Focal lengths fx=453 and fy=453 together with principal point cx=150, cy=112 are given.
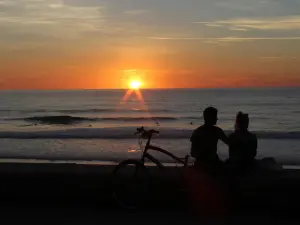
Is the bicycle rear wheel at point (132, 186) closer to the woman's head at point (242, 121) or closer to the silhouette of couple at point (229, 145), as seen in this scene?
the silhouette of couple at point (229, 145)

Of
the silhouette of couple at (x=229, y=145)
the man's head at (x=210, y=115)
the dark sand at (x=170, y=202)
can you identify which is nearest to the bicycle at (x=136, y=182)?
the dark sand at (x=170, y=202)

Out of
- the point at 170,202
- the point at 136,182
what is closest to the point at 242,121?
the point at 170,202

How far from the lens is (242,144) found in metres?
6.17

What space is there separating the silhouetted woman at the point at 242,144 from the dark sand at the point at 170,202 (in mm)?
253

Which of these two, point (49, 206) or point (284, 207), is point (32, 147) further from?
point (284, 207)

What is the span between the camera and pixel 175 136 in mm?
24844

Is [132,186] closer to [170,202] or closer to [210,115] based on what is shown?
[170,202]

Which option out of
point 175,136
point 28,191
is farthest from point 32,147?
point 28,191

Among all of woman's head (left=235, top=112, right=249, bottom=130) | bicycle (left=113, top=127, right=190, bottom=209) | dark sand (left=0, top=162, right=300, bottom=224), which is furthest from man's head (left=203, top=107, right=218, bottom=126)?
dark sand (left=0, top=162, right=300, bottom=224)

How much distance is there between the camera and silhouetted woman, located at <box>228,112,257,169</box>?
617cm

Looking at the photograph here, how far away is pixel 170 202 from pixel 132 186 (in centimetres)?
59

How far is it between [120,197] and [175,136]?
18395 millimetres

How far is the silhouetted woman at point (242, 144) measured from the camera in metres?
6.17

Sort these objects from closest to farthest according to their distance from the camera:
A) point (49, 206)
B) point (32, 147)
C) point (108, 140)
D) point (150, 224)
Result: point (150, 224), point (49, 206), point (32, 147), point (108, 140)
